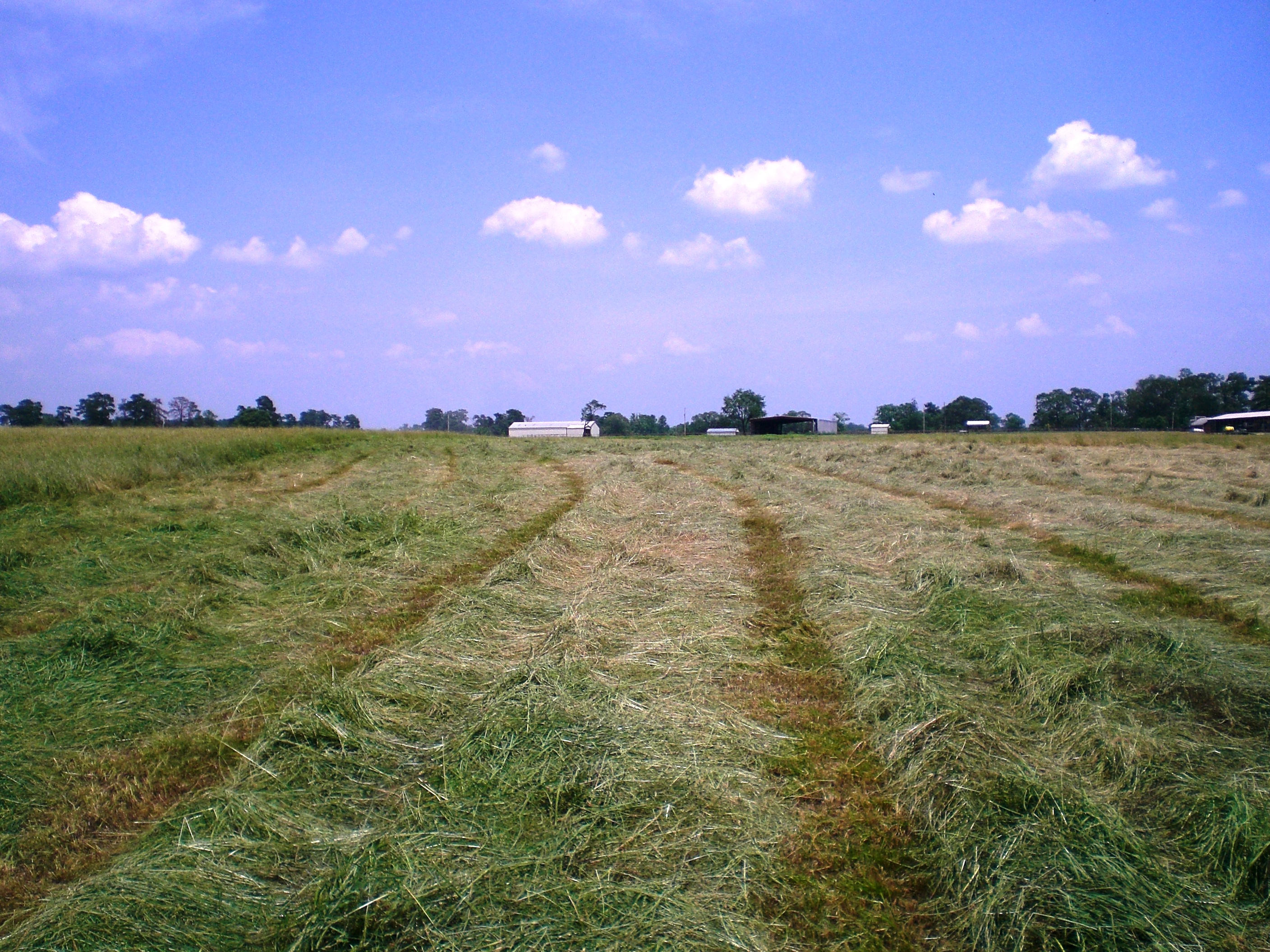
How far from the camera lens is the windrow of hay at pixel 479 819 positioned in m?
2.85

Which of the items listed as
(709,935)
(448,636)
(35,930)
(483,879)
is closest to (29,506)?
(448,636)

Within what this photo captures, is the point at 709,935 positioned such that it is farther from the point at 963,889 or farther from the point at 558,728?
the point at 558,728

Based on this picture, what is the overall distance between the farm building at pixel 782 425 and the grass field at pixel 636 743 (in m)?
77.0

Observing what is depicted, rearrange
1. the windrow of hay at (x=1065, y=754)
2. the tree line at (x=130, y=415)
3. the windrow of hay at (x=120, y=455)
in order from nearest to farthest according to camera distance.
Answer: the windrow of hay at (x=1065, y=754)
the windrow of hay at (x=120, y=455)
the tree line at (x=130, y=415)

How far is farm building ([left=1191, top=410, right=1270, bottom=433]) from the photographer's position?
6344cm

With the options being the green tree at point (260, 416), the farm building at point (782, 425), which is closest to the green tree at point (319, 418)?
the green tree at point (260, 416)

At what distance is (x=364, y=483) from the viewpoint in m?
19.5

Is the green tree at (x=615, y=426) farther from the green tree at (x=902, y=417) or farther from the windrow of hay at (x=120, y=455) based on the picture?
the windrow of hay at (x=120, y=455)

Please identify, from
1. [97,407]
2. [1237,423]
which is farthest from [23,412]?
[1237,423]

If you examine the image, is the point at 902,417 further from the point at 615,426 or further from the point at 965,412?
the point at 615,426

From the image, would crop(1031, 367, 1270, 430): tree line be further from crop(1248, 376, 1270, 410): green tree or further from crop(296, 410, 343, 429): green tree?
crop(296, 410, 343, 429): green tree

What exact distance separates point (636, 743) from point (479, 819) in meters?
1.08

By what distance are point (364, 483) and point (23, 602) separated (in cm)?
1194

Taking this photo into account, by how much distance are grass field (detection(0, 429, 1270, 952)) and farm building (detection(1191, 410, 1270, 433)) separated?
67.3 metres
